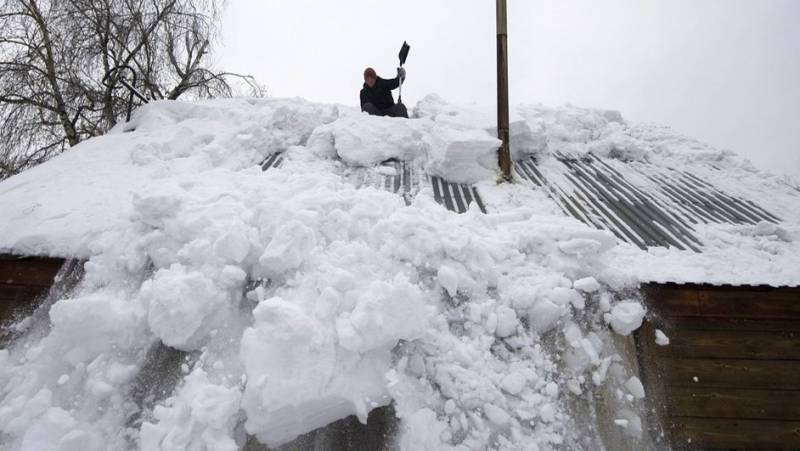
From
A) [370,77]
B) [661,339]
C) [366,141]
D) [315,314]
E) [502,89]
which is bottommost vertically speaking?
[661,339]

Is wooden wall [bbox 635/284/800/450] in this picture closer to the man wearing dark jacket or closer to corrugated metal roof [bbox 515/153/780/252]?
corrugated metal roof [bbox 515/153/780/252]

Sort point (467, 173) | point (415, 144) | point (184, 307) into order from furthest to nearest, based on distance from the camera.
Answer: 1. point (415, 144)
2. point (467, 173)
3. point (184, 307)

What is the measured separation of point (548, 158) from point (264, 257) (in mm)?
4052

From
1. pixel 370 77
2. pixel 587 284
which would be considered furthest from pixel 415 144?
pixel 587 284

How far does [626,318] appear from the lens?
233 centimetres

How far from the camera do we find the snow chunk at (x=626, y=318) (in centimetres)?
233

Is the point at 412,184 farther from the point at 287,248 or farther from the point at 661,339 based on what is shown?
the point at 661,339

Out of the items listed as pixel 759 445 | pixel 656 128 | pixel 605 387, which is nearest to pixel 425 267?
pixel 605 387

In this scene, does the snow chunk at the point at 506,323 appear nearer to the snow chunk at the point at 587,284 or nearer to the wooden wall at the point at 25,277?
the snow chunk at the point at 587,284

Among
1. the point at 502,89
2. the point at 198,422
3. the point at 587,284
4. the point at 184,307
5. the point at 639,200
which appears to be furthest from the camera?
the point at 502,89

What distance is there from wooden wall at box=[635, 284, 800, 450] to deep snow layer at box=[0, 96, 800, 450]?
220 millimetres

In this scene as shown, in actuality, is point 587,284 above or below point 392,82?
below

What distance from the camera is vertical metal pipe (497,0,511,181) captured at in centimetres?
420

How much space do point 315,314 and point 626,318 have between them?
1.98 meters
